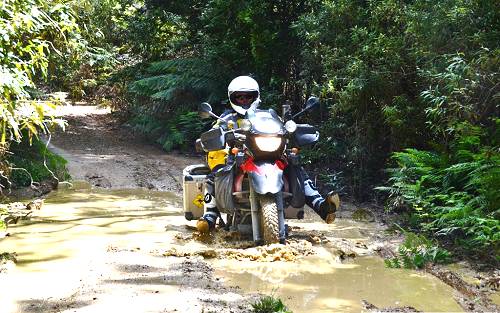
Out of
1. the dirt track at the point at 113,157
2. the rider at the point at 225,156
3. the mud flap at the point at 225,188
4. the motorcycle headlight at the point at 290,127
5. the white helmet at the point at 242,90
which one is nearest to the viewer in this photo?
the motorcycle headlight at the point at 290,127

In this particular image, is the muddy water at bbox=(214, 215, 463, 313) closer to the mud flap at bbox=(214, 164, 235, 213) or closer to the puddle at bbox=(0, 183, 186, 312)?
the mud flap at bbox=(214, 164, 235, 213)

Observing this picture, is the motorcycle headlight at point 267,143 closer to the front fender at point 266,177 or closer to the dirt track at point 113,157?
the front fender at point 266,177

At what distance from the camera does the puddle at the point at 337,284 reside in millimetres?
4246

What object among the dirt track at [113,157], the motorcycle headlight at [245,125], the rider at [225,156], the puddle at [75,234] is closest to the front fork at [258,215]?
the motorcycle headlight at [245,125]

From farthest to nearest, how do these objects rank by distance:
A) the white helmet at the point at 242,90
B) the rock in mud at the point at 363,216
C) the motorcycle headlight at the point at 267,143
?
the rock in mud at the point at 363,216
the white helmet at the point at 242,90
the motorcycle headlight at the point at 267,143

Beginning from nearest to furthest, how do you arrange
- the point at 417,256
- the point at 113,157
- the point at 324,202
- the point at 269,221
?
the point at 417,256 → the point at 269,221 → the point at 324,202 → the point at 113,157

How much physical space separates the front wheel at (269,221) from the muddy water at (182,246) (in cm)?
36

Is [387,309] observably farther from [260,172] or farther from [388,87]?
[388,87]

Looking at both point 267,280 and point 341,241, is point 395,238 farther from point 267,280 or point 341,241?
point 267,280

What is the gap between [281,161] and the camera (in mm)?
6234

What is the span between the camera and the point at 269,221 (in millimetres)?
5699

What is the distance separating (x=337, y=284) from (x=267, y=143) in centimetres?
175

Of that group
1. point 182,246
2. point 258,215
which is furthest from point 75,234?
point 258,215

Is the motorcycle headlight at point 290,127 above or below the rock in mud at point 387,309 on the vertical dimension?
above
